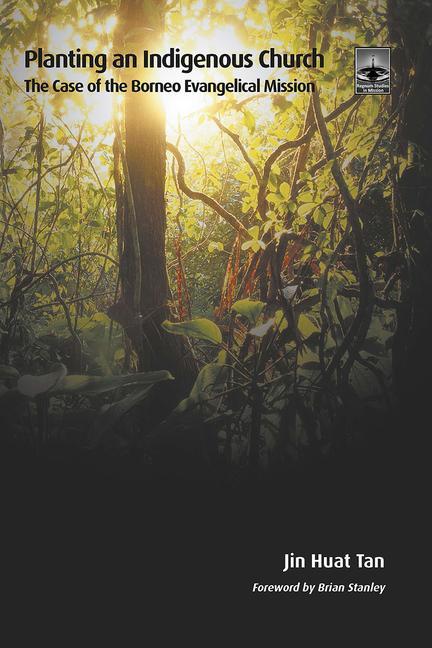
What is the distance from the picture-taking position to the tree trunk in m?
1.35

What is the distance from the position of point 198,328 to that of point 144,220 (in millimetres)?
399

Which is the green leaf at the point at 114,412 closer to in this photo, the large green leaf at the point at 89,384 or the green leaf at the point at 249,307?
the large green leaf at the point at 89,384

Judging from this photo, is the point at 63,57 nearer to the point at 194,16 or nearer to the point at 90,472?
the point at 194,16

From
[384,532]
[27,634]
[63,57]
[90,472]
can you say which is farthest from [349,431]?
[63,57]

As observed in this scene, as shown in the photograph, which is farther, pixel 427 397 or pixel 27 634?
pixel 427 397

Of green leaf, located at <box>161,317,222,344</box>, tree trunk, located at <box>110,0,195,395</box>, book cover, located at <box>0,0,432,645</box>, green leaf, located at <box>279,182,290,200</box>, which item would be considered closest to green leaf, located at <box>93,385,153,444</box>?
book cover, located at <box>0,0,432,645</box>

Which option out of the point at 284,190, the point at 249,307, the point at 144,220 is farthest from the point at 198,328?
the point at 284,190

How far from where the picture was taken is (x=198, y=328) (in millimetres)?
1217

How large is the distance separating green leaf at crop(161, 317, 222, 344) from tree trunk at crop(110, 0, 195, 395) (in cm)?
19

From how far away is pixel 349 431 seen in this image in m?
1.29

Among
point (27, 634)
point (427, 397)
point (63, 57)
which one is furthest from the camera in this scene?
point (63, 57)

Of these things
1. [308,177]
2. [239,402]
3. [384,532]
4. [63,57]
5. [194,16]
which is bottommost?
[384,532]

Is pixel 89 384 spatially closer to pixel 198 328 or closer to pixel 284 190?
pixel 198 328

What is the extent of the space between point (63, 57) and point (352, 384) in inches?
47.9
